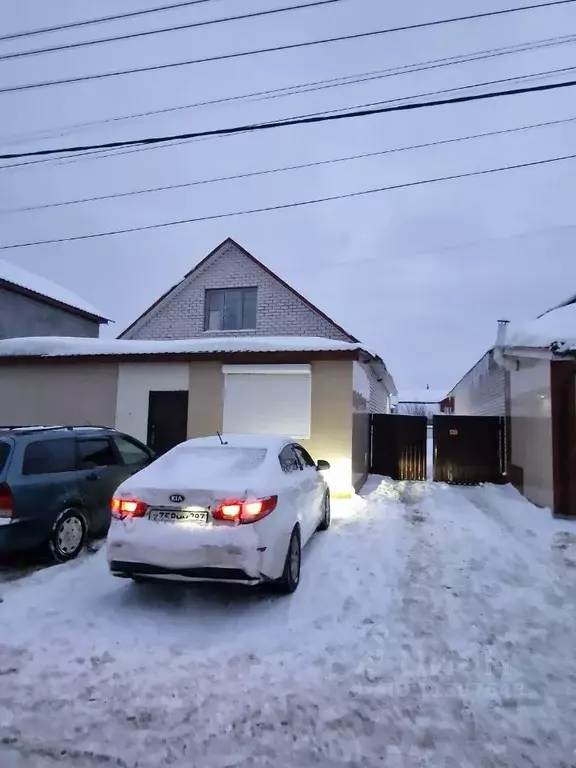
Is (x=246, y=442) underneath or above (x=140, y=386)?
underneath

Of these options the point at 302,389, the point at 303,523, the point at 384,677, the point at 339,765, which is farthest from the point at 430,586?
the point at 302,389

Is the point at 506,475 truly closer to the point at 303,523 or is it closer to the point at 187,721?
the point at 303,523

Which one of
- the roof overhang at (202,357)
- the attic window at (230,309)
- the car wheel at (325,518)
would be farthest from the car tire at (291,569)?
the attic window at (230,309)

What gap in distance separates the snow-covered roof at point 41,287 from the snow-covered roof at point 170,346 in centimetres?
859

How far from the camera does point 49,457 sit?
20.6 ft

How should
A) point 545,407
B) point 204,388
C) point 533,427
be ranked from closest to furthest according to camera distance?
point 545,407 → point 533,427 → point 204,388

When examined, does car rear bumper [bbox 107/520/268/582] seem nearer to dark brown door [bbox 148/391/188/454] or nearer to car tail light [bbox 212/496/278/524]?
car tail light [bbox 212/496/278/524]

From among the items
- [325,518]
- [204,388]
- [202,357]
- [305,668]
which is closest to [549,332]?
[325,518]

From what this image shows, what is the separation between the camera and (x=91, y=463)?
695 cm

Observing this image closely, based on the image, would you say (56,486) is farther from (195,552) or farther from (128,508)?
(195,552)

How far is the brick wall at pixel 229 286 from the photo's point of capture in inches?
723

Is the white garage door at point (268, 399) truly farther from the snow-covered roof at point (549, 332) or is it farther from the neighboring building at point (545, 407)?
the neighboring building at point (545, 407)

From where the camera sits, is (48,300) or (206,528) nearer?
(206,528)

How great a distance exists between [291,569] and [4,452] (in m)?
3.58
